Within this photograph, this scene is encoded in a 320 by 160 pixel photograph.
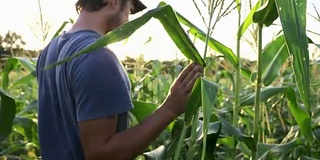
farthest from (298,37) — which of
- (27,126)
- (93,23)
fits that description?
(27,126)

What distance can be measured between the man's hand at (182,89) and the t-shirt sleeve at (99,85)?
0.48 ft

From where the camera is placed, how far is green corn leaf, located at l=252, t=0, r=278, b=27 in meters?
1.85

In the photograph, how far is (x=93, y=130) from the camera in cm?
191

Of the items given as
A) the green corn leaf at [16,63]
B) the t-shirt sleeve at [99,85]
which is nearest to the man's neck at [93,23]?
the t-shirt sleeve at [99,85]

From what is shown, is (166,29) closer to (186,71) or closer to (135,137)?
(186,71)

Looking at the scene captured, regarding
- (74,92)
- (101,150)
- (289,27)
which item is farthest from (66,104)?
(289,27)

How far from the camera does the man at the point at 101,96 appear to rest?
6.19 feet

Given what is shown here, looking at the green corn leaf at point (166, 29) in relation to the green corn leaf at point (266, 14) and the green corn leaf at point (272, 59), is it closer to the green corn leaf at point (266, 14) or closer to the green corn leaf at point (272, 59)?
the green corn leaf at point (266, 14)

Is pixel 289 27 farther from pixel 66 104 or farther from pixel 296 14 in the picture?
pixel 66 104

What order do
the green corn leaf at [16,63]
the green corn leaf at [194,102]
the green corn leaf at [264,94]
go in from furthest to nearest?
the green corn leaf at [16,63] → the green corn leaf at [264,94] → the green corn leaf at [194,102]

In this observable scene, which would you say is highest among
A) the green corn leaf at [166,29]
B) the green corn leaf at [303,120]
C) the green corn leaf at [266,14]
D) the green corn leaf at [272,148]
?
the green corn leaf at [266,14]

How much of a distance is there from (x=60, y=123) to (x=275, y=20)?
0.81 meters

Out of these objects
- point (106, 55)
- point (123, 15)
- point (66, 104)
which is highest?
point (123, 15)

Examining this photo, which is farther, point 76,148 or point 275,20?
point 76,148
